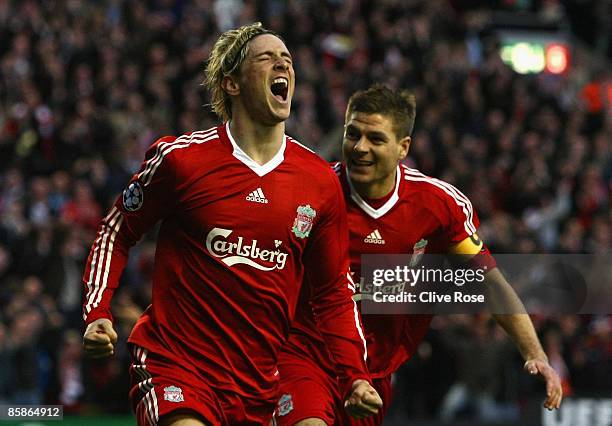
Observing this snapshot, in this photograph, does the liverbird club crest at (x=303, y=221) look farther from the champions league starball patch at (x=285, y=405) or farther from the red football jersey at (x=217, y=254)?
the champions league starball patch at (x=285, y=405)

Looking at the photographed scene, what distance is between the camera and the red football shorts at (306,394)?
6.34 metres

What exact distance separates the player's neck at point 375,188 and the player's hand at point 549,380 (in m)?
1.17

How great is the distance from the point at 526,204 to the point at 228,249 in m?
11.3

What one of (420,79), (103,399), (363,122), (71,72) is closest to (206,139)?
(363,122)

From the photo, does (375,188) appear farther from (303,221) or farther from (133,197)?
(133,197)

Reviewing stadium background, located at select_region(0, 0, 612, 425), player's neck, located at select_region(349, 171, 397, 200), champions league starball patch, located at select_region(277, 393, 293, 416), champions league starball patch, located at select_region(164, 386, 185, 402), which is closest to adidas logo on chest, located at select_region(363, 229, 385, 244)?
player's neck, located at select_region(349, 171, 397, 200)

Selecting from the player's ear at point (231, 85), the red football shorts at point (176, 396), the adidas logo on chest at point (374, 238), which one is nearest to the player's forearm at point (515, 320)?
the adidas logo on chest at point (374, 238)

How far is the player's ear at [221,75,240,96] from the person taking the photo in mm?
5891

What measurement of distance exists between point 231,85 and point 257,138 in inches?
11.3

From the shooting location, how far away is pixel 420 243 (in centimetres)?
690

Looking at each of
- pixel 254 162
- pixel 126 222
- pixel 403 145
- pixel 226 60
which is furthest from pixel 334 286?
pixel 403 145

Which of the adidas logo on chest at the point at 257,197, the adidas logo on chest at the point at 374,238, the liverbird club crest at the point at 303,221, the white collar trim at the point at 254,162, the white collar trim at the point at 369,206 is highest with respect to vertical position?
the white collar trim at the point at 254,162

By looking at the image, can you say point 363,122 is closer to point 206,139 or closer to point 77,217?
point 206,139

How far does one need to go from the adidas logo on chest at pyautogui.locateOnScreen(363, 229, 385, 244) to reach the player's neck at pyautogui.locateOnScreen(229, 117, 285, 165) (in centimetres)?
110
